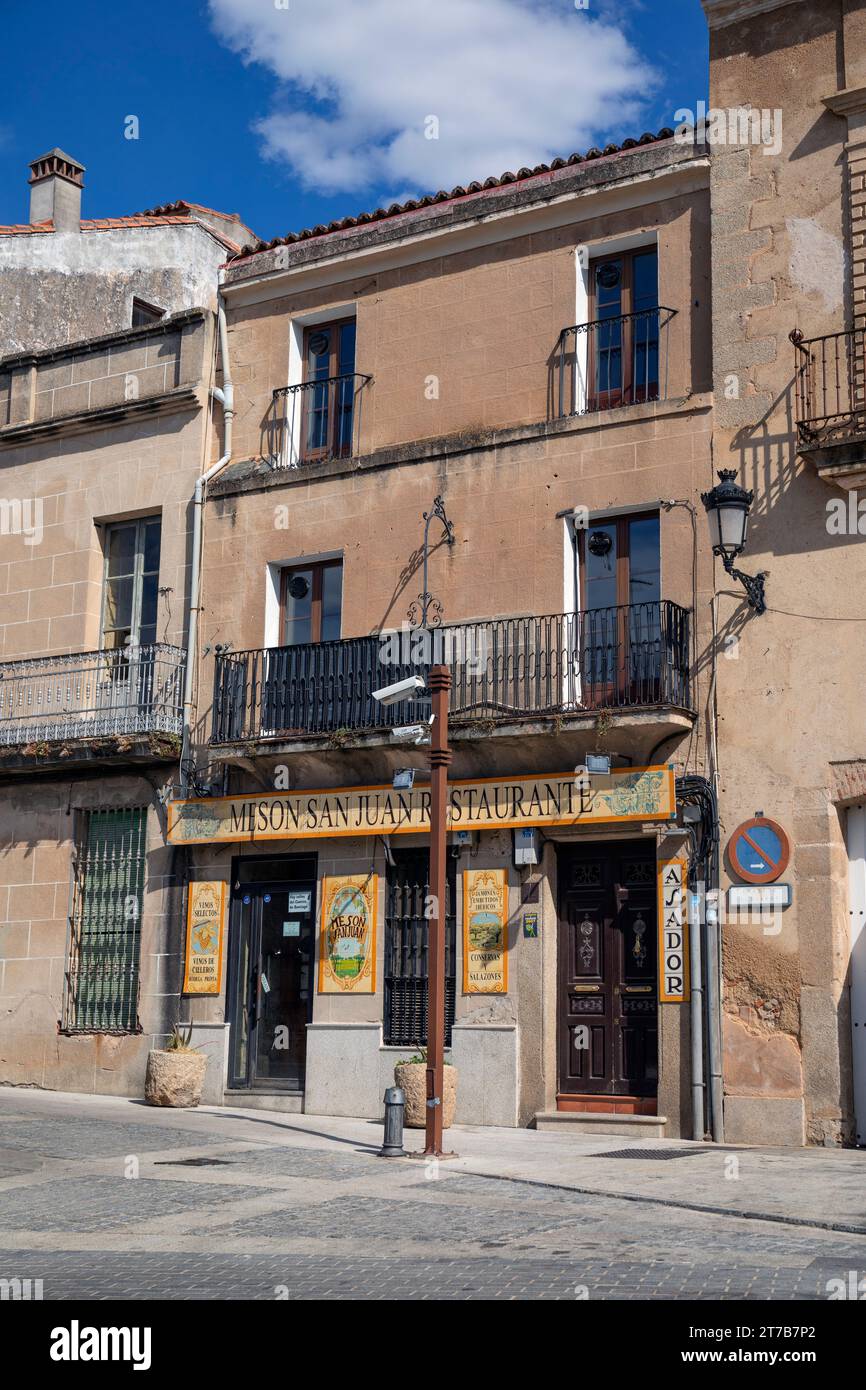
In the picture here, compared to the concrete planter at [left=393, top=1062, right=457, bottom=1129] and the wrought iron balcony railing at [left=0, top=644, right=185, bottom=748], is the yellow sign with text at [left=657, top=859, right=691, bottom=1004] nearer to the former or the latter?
the concrete planter at [left=393, top=1062, right=457, bottom=1129]

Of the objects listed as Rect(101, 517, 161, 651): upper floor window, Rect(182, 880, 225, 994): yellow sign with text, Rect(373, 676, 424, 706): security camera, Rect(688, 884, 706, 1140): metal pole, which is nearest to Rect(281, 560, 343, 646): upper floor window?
Rect(101, 517, 161, 651): upper floor window

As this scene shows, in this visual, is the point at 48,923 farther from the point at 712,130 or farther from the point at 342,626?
the point at 712,130

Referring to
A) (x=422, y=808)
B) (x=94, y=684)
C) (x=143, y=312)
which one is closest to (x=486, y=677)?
(x=422, y=808)

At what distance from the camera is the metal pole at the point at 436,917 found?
11.9 meters

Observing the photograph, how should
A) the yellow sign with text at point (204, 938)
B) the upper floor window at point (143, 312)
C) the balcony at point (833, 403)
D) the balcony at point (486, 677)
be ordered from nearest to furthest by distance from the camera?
the balcony at point (833, 403)
the balcony at point (486, 677)
the yellow sign with text at point (204, 938)
the upper floor window at point (143, 312)

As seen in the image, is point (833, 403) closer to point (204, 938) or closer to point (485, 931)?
point (485, 931)

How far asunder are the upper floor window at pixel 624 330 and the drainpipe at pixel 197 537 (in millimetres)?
4566

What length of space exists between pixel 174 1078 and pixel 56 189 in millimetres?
14429

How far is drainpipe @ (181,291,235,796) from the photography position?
17.6 meters

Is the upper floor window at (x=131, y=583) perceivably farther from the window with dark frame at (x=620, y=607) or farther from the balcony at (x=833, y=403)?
the balcony at (x=833, y=403)

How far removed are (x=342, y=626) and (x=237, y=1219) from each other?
8.59 metres

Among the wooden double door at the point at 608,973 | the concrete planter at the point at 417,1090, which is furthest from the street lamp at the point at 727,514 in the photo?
the concrete planter at the point at 417,1090

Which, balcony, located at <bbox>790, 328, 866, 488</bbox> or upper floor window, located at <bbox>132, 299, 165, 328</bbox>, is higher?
upper floor window, located at <bbox>132, 299, 165, 328</bbox>

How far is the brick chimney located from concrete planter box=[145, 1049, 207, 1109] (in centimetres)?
1355
